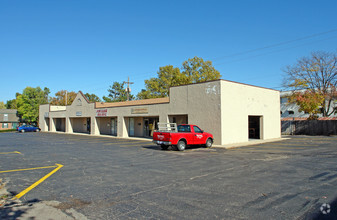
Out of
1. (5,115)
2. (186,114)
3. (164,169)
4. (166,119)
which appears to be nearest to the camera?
(164,169)

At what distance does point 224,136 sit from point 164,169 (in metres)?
10.9

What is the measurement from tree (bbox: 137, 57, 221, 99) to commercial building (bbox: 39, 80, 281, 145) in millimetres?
17356

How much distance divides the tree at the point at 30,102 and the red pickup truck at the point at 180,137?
57523 mm

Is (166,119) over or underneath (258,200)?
over

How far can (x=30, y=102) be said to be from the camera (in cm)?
6334

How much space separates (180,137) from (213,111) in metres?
5.05

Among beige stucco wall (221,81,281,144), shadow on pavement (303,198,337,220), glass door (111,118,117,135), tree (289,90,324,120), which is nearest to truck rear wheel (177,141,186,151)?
beige stucco wall (221,81,281,144)

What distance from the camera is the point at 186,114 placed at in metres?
22.4

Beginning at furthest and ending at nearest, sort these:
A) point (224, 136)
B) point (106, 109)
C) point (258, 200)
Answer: point (106, 109) < point (224, 136) < point (258, 200)

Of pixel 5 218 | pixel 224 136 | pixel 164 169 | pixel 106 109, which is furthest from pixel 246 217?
pixel 106 109

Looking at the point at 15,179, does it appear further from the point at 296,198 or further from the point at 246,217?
the point at 296,198

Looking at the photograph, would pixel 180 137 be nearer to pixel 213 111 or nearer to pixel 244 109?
pixel 213 111

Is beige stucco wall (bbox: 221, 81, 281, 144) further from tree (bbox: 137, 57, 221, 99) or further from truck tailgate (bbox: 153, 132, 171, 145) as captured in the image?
tree (bbox: 137, 57, 221, 99)

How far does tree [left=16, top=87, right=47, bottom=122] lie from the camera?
62.8 metres
